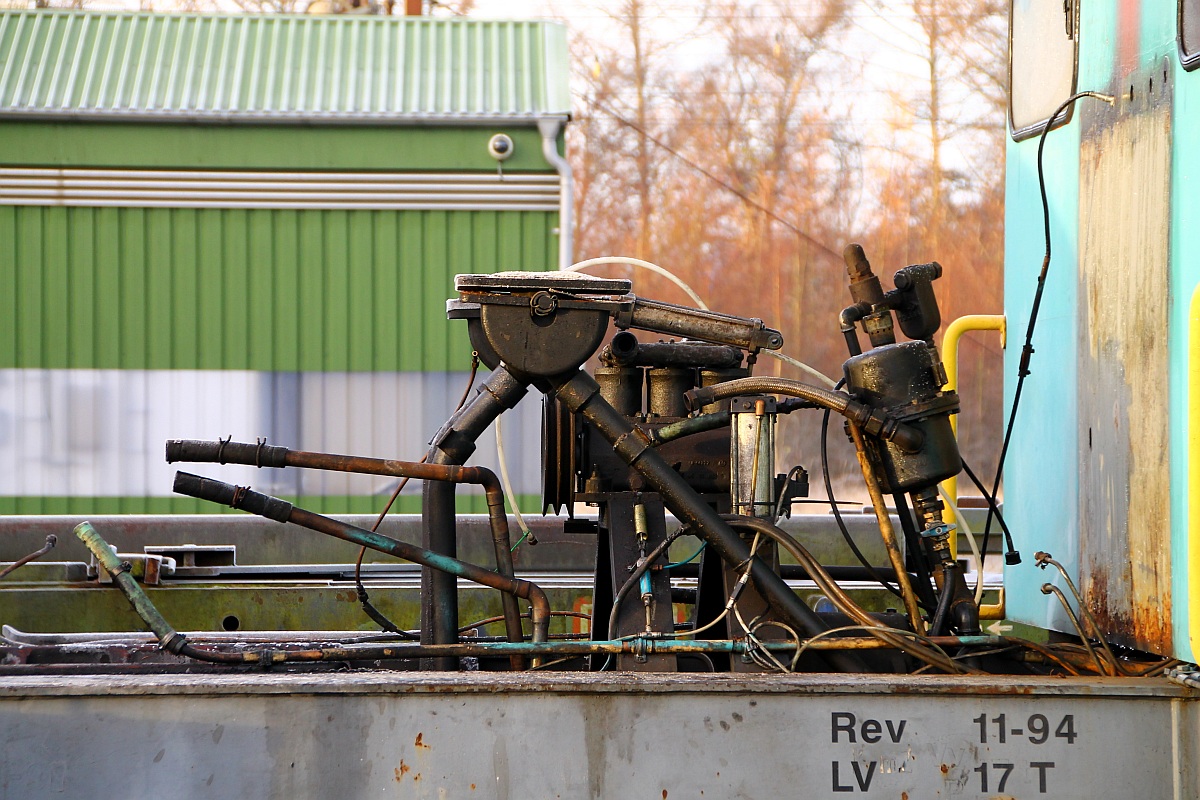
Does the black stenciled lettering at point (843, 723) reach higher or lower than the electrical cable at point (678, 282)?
lower

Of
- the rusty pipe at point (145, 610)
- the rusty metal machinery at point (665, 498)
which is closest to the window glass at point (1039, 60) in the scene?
the rusty metal machinery at point (665, 498)

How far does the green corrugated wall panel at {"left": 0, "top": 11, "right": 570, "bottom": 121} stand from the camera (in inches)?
353

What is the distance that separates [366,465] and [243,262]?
22.1 ft

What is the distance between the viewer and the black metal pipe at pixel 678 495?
2.73 m

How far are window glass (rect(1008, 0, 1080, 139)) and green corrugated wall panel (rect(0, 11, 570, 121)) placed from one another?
19.5 feet

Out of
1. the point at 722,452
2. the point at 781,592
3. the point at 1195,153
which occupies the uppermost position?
the point at 1195,153

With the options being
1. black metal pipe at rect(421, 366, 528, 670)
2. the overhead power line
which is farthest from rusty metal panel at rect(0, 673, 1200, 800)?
the overhead power line

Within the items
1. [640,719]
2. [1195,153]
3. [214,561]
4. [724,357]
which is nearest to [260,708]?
[640,719]

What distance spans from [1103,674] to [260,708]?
1784 millimetres

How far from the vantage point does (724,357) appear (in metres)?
3.21

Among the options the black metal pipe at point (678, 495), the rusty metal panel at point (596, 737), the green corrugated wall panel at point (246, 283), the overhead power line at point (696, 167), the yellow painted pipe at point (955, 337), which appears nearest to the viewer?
the rusty metal panel at point (596, 737)

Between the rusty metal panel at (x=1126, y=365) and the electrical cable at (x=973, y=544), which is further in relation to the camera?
Result: the electrical cable at (x=973, y=544)

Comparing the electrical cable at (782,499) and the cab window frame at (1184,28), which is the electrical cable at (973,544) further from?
the cab window frame at (1184,28)

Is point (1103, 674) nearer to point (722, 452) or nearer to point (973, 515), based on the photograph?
point (722, 452)
